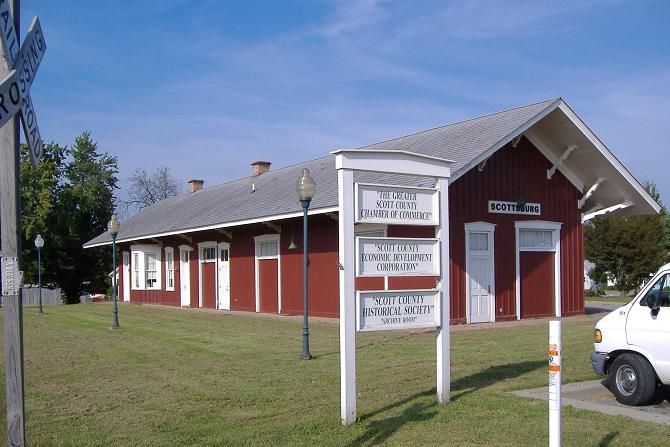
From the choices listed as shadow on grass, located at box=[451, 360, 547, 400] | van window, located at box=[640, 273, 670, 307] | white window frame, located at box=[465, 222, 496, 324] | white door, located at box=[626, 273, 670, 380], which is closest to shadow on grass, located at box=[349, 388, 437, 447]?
shadow on grass, located at box=[451, 360, 547, 400]

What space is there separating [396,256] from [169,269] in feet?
82.2

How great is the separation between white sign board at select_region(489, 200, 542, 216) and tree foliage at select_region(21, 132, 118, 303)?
113ft

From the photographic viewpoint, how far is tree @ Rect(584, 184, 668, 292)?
136 feet

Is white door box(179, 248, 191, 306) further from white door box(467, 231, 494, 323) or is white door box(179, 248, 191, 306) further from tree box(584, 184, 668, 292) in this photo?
tree box(584, 184, 668, 292)

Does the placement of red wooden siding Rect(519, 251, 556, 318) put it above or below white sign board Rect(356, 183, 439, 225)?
below

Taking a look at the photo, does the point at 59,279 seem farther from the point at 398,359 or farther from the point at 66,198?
the point at 398,359

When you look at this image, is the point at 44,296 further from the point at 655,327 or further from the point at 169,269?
the point at 655,327

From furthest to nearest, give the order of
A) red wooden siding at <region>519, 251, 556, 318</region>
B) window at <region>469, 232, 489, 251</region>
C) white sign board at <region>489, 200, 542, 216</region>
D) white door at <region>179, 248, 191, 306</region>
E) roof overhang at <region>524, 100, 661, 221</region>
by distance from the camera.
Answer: white door at <region>179, 248, 191, 306</region> → red wooden siding at <region>519, 251, 556, 318</region> → white sign board at <region>489, 200, 542, 216</region> → roof overhang at <region>524, 100, 661, 221</region> → window at <region>469, 232, 489, 251</region>

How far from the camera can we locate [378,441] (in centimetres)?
710

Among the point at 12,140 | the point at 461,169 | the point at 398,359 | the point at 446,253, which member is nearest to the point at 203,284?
the point at 461,169

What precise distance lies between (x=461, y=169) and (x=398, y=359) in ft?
22.9

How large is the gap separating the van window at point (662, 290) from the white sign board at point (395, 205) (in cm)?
273

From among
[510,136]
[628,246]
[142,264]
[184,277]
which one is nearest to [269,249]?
[184,277]

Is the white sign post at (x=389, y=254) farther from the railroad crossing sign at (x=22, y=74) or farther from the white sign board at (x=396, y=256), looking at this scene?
the railroad crossing sign at (x=22, y=74)
